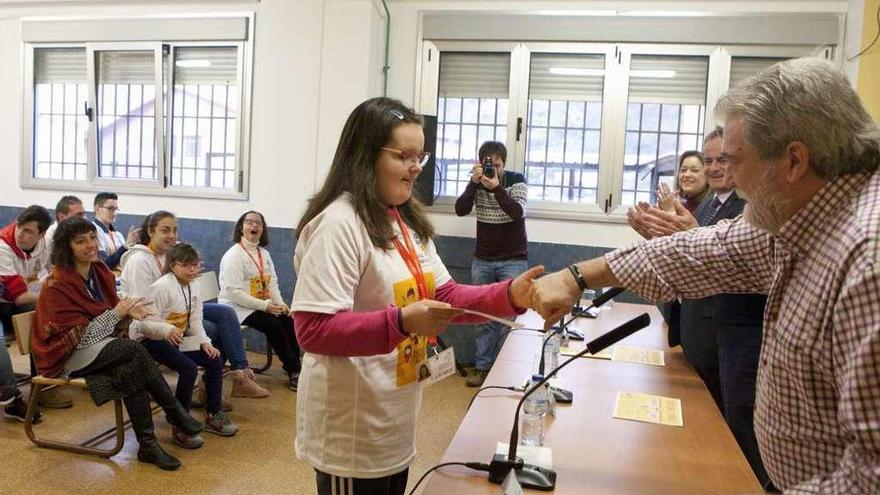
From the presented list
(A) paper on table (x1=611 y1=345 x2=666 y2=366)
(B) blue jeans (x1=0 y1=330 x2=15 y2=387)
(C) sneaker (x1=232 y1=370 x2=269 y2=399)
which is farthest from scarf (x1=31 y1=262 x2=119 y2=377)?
(A) paper on table (x1=611 y1=345 x2=666 y2=366)

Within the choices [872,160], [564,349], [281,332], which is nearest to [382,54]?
[281,332]

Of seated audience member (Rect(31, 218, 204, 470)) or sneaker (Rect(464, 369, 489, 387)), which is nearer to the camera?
seated audience member (Rect(31, 218, 204, 470))

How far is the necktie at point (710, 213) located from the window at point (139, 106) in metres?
3.78

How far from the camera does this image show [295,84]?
5.22 meters

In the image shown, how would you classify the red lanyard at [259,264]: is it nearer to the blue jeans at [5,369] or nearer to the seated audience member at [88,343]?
the seated audience member at [88,343]

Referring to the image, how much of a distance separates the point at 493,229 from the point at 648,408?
113 inches

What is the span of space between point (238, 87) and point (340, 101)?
0.95m

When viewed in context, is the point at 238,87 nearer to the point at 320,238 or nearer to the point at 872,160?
the point at 320,238

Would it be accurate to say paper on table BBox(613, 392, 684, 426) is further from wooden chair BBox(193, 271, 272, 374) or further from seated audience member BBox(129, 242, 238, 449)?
wooden chair BBox(193, 271, 272, 374)

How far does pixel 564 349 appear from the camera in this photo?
2.71 meters

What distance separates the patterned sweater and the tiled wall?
30cm

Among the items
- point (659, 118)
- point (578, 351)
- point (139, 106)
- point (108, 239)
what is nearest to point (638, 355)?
point (578, 351)

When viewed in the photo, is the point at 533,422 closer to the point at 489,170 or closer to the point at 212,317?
the point at 212,317

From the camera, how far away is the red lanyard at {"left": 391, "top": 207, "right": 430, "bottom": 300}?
1573 mm
